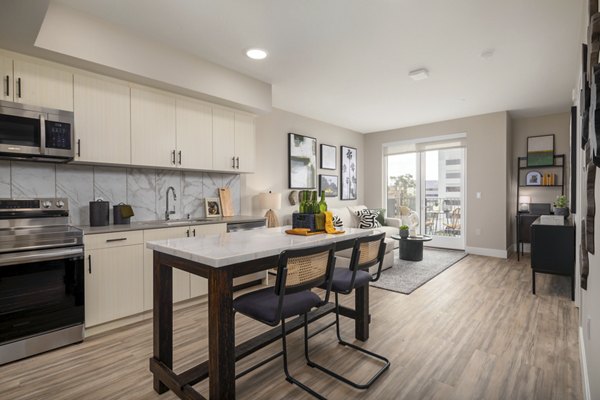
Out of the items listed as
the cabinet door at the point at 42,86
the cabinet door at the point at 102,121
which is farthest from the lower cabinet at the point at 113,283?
the cabinet door at the point at 42,86

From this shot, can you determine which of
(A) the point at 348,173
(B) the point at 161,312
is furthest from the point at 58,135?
(A) the point at 348,173

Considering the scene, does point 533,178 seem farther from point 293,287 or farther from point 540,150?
point 293,287

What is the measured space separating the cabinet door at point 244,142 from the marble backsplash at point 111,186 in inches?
15.3

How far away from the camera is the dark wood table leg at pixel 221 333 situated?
1.50m

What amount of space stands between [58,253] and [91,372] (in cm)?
92

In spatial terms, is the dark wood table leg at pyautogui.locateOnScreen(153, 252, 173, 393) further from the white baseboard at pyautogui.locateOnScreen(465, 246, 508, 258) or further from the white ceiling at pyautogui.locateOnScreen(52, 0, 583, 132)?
the white baseboard at pyautogui.locateOnScreen(465, 246, 508, 258)

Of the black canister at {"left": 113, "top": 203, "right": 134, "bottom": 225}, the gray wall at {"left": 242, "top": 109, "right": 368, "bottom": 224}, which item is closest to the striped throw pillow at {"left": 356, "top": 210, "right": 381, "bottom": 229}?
the gray wall at {"left": 242, "top": 109, "right": 368, "bottom": 224}

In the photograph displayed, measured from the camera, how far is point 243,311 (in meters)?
1.74

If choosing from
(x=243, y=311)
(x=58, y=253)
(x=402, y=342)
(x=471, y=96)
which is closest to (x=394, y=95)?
(x=471, y=96)

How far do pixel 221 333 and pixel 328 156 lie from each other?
5.04 metres

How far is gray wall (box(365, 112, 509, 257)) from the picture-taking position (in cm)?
548

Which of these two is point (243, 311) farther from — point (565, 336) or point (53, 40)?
point (565, 336)

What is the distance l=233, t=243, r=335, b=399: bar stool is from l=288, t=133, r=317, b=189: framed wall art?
140 inches

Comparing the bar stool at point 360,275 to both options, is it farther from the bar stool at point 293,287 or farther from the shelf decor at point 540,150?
the shelf decor at point 540,150
